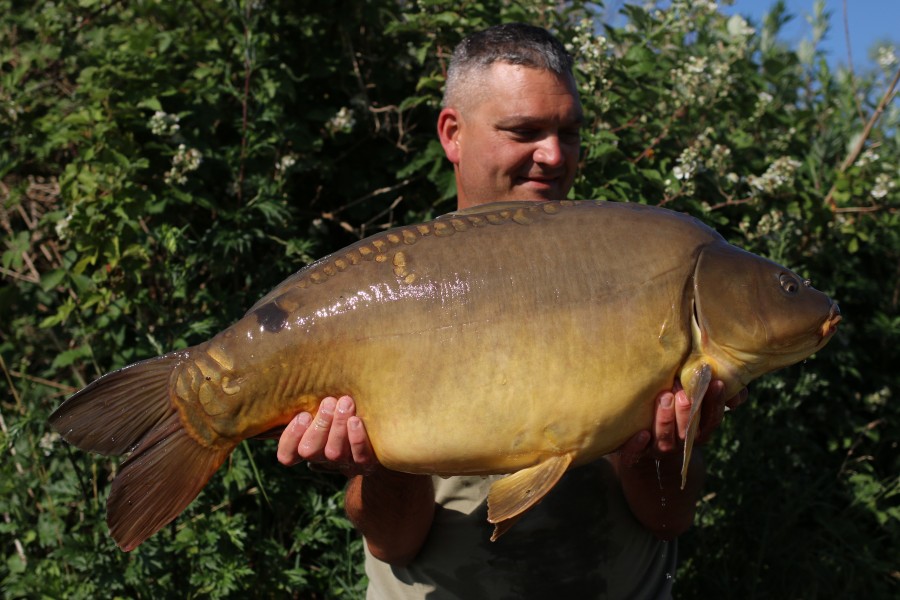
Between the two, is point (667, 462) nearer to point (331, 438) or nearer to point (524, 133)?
point (331, 438)

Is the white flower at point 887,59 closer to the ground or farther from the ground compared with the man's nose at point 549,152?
closer to the ground

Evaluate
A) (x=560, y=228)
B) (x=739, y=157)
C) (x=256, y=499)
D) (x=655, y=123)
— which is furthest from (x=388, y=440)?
(x=739, y=157)

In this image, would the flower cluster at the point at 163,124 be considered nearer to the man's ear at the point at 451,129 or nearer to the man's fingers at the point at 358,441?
the man's ear at the point at 451,129

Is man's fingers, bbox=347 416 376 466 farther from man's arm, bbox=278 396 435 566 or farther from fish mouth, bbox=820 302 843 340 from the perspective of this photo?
fish mouth, bbox=820 302 843 340

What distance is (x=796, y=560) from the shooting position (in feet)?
11.6

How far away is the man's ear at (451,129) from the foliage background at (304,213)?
2.87 feet

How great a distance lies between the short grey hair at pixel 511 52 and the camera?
2.32 metres

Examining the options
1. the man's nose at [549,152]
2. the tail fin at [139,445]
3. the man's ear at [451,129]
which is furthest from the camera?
the man's ear at [451,129]

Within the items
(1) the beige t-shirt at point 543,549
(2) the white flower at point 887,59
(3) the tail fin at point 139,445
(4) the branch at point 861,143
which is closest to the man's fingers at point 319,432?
(3) the tail fin at point 139,445

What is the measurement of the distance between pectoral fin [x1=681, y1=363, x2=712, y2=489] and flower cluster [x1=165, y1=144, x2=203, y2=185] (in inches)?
82.1

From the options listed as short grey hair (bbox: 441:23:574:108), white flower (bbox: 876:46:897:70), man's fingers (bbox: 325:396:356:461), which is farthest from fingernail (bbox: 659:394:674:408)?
white flower (bbox: 876:46:897:70)

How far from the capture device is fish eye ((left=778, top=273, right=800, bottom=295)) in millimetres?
1762

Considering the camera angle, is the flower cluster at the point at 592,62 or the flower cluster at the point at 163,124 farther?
the flower cluster at the point at 592,62

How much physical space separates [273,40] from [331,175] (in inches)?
21.8
